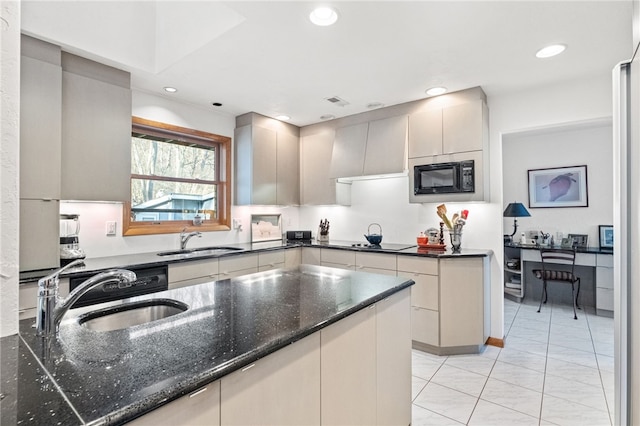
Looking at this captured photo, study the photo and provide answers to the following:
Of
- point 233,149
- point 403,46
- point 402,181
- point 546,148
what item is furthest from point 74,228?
point 546,148

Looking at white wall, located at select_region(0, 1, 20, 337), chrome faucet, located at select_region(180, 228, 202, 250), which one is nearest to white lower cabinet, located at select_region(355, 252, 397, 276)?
chrome faucet, located at select_region(180, 228, 202, 250)

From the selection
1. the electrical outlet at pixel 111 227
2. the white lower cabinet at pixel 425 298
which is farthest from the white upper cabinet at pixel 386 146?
the electrical outlet at pixel 111 227

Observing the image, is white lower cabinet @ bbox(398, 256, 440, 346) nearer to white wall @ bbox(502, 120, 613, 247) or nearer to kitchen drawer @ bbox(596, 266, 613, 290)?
kitchen drawer @ bbox(596, 266, 613, 290)

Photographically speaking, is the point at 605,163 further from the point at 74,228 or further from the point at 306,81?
the point at 74,228

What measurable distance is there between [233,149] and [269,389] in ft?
11.2

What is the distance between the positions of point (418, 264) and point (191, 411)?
2.60 meters

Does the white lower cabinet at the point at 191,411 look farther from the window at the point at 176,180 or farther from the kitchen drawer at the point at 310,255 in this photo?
the kitchen drawer at the point at 310,255

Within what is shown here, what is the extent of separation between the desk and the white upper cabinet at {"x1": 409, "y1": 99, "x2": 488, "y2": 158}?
2.34 metres

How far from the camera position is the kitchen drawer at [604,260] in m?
4.00

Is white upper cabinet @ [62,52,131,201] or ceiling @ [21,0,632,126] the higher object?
ceiling @ [21,0,632,126]

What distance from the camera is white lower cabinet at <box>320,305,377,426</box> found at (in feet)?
4.20

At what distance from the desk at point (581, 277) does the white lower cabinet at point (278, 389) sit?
14.5ft

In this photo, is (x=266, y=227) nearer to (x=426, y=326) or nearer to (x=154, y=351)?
(x=426, y=326)

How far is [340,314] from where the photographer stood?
4.25 feet
